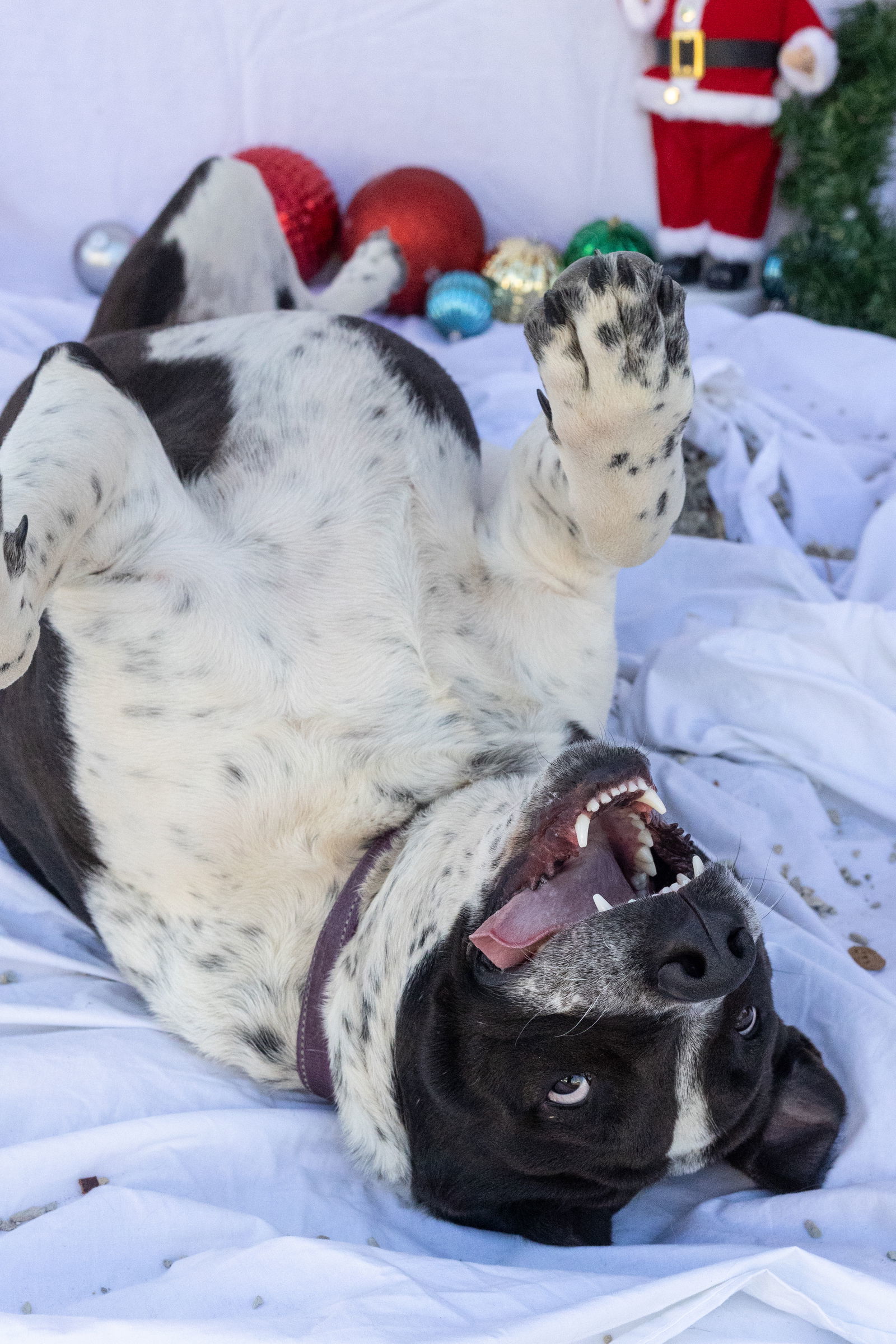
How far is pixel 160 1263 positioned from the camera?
1.65 metres

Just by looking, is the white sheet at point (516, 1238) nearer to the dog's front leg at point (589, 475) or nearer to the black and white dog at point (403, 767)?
the black and white dog at point (403, 767)

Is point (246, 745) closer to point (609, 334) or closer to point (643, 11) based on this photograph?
point (609, 334)

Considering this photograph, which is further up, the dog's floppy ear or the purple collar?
the purple collar

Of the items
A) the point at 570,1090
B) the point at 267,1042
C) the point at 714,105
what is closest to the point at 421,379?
the point at 267,1042

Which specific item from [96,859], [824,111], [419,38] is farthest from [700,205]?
[96,859]

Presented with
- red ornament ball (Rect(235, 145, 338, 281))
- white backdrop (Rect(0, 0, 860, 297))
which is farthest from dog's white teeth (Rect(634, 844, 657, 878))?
white backdrop (Rect(0, 0, 860, 297))

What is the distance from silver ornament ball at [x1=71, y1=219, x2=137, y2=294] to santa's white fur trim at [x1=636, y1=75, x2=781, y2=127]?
2.05 metres

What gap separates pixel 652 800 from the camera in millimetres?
1723

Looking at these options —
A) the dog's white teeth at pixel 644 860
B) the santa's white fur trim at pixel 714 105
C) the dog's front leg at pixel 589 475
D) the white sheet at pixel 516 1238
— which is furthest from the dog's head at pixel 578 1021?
the santa's white fur trim at pixel 714 105

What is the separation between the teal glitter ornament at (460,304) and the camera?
4.14 meters

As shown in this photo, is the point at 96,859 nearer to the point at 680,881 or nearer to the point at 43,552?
the point at 43,552

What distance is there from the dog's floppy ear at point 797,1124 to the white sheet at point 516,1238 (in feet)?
0.12

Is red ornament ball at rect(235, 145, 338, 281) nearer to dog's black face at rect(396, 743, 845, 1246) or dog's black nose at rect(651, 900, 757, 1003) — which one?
dog's black face at rect(396, 743, 845, 1246)

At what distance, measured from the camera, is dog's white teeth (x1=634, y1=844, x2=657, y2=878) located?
1.79 meters
